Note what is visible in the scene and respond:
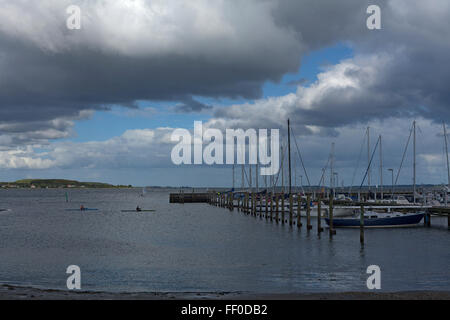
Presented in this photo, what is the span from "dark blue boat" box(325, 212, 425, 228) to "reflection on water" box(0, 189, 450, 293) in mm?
1710

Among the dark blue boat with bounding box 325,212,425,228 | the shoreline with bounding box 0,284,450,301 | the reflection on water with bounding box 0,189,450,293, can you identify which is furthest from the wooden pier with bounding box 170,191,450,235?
the shoreline with bounding box 0,284,450,301

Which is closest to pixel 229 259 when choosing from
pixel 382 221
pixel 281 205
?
pixel 382 221

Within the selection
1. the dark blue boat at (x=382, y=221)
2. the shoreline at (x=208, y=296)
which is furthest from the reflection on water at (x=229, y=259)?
the shoreline at (x=208, y=296)

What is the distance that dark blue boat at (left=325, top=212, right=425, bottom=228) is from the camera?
56.5 m

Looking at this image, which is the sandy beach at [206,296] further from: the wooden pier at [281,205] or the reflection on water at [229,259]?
the wooden pier at [281,205]

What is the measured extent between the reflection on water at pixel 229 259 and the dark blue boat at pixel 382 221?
171cm

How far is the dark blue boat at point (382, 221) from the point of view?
56.5 m

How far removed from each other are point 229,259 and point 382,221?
28301mm

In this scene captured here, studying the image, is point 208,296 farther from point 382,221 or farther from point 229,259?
point 382,221

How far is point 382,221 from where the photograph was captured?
187 feet

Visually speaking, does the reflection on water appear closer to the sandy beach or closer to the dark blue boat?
the dark blue boat
